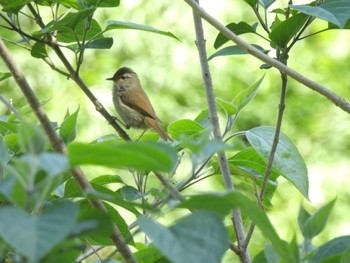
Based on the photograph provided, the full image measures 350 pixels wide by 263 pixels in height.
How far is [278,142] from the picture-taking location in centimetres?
128

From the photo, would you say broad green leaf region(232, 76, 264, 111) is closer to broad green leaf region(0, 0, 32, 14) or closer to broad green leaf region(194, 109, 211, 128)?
broad green leaf region(194, 109, 211, 128)

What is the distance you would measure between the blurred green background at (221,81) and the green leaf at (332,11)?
161 inches

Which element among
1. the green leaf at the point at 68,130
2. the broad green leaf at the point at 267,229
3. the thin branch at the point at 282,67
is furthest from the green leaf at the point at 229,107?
the broad green leaf at the point at 267,229

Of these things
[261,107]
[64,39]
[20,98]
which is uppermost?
[20,98]

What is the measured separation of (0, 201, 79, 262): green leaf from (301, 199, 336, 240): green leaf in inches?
11.0

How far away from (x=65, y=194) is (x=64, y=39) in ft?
1.15

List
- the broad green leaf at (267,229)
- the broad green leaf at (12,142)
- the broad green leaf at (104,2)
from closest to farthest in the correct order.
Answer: the broad green leaf at (267,229), the broad green leaf at (12,142), the broad green leaf at (104,2)

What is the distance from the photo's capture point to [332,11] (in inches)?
47.8

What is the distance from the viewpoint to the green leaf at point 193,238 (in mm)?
607

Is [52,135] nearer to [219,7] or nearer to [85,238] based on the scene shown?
[85,238]

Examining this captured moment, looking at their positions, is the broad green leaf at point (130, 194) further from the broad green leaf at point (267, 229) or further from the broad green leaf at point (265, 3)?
the broad green leaf at point (267, 229)

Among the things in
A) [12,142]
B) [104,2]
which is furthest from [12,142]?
[104,2]

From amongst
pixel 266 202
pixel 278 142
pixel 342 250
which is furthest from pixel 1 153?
pixel 266 202

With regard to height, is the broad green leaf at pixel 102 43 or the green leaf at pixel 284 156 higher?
the broad green leaf at pixel 102 43
